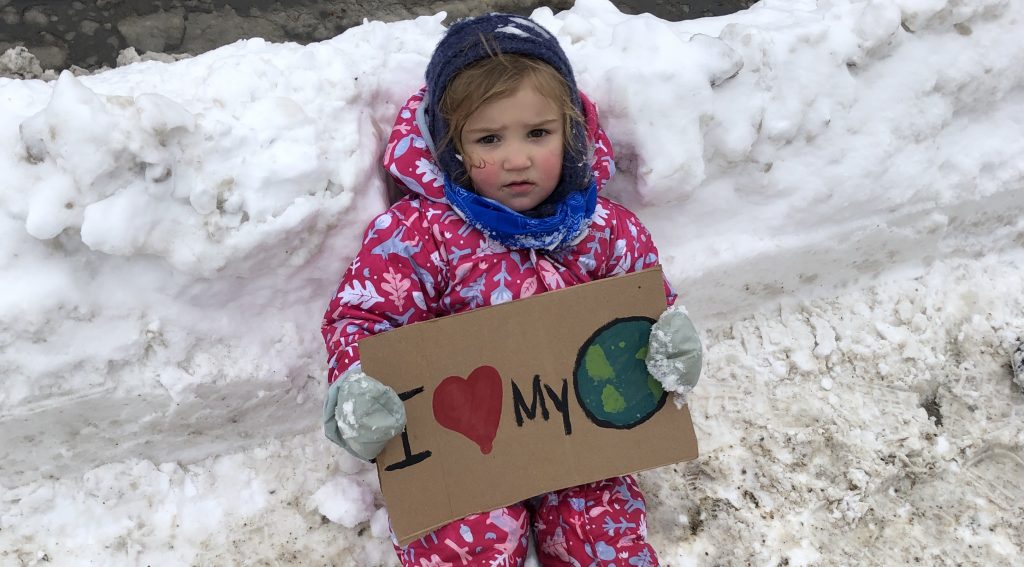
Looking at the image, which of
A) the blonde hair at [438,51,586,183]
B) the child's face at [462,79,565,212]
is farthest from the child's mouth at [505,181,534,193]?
the blonde hair at [438,51,586,183]

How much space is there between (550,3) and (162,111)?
1868 millimetres

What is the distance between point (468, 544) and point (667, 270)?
996 millimetres

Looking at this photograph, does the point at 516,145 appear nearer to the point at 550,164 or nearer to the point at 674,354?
the point at 550,164

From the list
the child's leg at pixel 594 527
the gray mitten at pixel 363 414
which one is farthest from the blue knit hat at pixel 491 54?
the child's leg at pixel 594 527

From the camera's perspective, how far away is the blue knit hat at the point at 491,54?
1800 millimetres

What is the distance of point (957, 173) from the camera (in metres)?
2.52

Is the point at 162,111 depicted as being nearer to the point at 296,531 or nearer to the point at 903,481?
the point at 296,531

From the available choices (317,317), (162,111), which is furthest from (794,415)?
(162,111)

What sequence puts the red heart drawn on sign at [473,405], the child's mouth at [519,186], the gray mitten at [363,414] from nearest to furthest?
1. the gray mitten at [363,414]
2. the red heart drawn on sign at [473,405]
3. the child's mouth at [519,186]

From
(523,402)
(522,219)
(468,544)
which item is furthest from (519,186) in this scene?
(468,544)

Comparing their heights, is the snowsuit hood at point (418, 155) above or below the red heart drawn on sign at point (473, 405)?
above

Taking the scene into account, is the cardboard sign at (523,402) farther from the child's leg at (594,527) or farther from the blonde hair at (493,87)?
the blonde hair at (493,87)

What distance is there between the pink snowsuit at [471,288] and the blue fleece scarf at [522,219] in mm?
42

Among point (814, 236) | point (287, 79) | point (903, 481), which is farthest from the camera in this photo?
point (814, 236)
